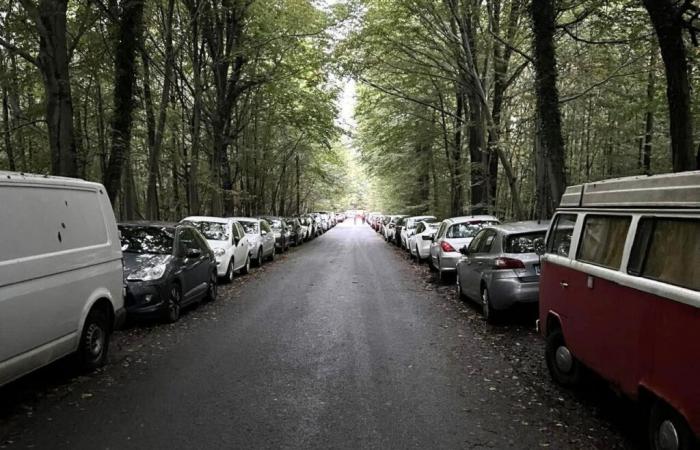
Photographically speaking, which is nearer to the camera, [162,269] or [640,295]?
[640,295]

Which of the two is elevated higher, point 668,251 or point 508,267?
point 668,251

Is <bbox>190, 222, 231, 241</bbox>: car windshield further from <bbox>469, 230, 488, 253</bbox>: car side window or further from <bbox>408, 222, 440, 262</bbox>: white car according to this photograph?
<bbox>469, 230, 488, 253</bbox>: car side window

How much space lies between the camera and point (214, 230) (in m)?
15.4

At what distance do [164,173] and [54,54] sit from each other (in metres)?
19.4

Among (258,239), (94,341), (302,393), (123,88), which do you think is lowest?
(302,393)

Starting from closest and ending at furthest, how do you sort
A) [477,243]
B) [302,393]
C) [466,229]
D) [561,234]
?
[302,393]
[561,234]
[477,243]
[466,229]

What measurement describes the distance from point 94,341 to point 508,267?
583 centimetres

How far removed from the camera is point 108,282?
6613mm

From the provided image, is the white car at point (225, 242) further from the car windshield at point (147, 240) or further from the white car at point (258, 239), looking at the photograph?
the car windshield at point (147, 240)

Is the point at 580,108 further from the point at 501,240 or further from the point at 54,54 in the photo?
the point at 54,54

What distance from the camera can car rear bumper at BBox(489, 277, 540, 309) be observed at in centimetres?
838

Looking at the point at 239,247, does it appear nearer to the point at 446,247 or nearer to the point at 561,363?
the point at 446,247

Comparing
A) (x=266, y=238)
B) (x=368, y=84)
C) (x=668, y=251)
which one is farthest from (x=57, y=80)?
(x=368, y=84)

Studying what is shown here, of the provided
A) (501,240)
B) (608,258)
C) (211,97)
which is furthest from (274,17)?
(608,258)
